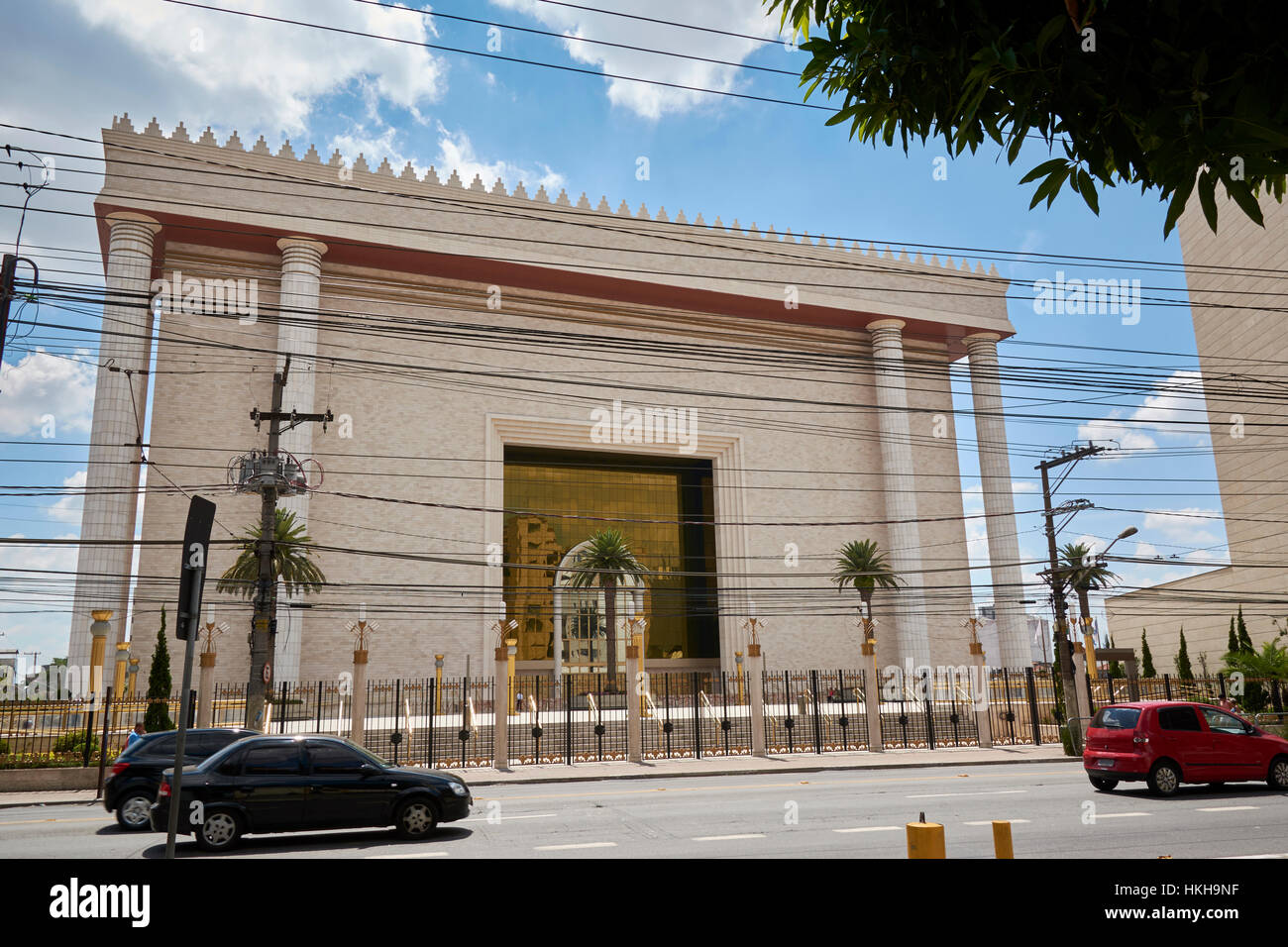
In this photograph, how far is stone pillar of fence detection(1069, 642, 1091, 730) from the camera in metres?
28.1

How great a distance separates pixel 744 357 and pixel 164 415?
1134 inches

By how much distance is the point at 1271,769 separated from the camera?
637 inches

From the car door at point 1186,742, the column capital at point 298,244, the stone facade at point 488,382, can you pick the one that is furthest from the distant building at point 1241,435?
the column capital at point 298,244

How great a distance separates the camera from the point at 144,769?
1449cm

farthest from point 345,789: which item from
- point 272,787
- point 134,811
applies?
point 134,811

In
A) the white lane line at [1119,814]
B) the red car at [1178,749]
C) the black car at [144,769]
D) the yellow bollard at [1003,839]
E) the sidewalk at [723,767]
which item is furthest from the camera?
the sidewalk at [723,767]

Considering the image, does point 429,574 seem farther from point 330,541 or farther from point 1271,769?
point 1271,769

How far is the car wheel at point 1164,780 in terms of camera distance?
15.6 metres

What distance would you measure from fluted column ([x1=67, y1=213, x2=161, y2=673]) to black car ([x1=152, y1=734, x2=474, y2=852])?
84.6ft

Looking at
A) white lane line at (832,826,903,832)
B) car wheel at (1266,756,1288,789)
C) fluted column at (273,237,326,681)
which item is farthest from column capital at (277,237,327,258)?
car wheel at (1266,756,1288,789)

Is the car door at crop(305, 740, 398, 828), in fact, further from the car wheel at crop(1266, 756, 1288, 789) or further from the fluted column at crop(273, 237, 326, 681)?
the fluted column at crop(273, 237, 326, 681)

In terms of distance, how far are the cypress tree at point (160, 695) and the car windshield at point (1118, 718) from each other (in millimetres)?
22196

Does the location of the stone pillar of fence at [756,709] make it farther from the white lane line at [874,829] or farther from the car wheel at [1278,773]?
the white lane line at [874,829]
